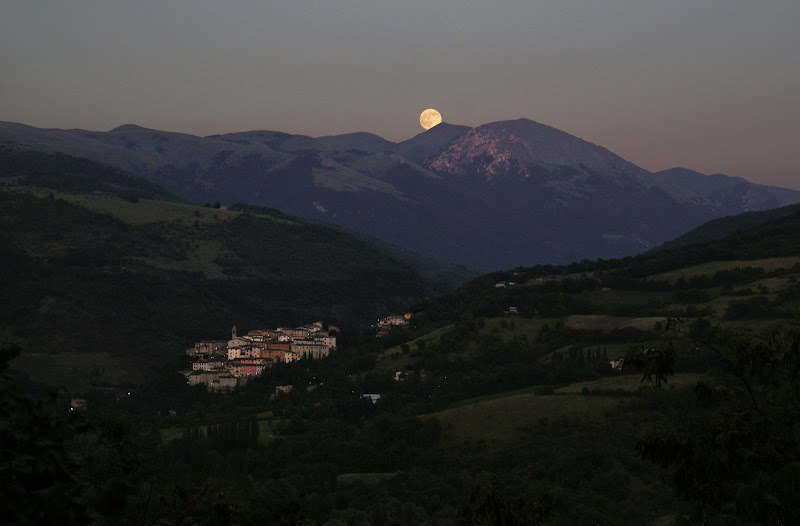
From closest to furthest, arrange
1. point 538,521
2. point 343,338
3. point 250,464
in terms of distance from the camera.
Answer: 1. point 538,521
2. point 250,464
3. point 343,338

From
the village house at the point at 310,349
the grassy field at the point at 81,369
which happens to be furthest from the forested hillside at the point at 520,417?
the grassy field at the point at 81,369

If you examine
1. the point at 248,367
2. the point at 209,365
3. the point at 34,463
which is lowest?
the point at 248,367

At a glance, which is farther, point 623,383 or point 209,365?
point 209,365

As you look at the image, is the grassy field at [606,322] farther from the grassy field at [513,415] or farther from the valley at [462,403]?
the grassy field at [513,415]

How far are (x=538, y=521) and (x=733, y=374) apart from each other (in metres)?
5.46

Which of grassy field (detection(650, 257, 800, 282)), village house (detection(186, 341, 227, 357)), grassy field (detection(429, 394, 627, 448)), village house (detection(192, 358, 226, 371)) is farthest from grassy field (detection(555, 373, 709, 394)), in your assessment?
village house (detection(186, 341, 227, 357))

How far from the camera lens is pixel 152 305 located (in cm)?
17488

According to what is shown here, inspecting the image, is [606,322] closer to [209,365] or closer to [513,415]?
[513,415]

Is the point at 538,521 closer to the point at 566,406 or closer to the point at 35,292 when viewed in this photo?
the point at 566,406

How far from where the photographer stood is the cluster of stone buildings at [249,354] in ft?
380

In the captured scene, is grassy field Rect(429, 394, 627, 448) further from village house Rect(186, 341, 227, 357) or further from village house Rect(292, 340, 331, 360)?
village house Rect(186, 341, 227, 357)

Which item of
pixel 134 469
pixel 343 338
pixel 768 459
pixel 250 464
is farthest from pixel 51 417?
pixel 343 338

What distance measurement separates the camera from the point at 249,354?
130 m

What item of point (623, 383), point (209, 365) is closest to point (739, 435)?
point (623, 383)
